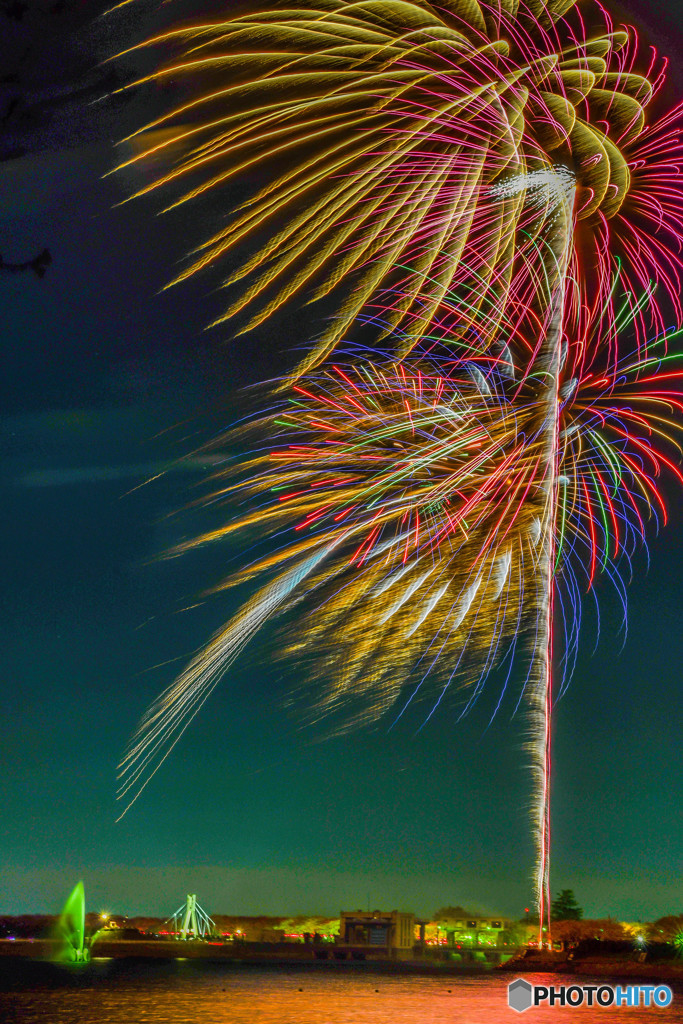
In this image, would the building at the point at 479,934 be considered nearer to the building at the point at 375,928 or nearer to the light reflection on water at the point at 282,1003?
the building at the point at 375,928

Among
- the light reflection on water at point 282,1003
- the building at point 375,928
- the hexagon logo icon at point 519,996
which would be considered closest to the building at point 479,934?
the building at point 375,928

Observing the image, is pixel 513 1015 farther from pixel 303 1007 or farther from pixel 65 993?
pixel 65 993

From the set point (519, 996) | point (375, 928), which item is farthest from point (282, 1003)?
point (375, 928)

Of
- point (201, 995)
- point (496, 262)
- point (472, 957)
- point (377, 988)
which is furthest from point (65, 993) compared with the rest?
point (472, 957)

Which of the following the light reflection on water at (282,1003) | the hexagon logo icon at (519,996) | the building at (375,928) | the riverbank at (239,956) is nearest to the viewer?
the light reflection on water at (282,1003)

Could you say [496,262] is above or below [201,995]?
above

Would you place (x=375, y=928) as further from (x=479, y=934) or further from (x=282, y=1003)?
(x=282, y=1003)
